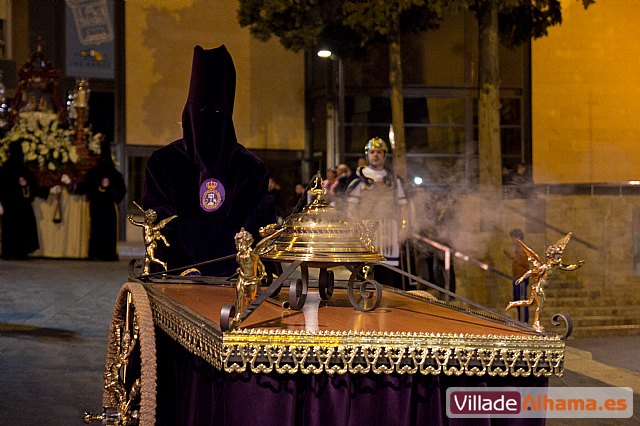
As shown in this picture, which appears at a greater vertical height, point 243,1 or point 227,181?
point 243,1

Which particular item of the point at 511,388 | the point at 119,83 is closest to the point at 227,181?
the point at 511,388

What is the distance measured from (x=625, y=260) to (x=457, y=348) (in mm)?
10454

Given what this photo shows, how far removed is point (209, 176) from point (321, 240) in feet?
6.48

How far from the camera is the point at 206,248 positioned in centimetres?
528

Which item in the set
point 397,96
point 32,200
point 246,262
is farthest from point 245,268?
point 32,200

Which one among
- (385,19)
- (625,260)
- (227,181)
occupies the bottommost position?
(625,260)

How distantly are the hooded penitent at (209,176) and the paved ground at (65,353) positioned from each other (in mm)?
1302

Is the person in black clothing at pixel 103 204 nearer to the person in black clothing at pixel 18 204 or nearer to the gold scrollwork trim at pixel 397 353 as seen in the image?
the person in black clothing at pixel 18 204

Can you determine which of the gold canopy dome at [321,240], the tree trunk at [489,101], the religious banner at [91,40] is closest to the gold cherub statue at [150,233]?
the gold canopy dome at [321,240]

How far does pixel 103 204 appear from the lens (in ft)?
54.3

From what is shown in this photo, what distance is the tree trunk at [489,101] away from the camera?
40.9 feet

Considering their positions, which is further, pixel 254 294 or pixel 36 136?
pixel 36 136

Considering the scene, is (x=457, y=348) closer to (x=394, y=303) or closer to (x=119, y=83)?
(x=394, y=303)

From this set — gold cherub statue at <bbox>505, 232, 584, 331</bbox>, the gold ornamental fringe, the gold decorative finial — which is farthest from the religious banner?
gold cherub statue at <bbox>505, 232, 584, 331</bbox>
